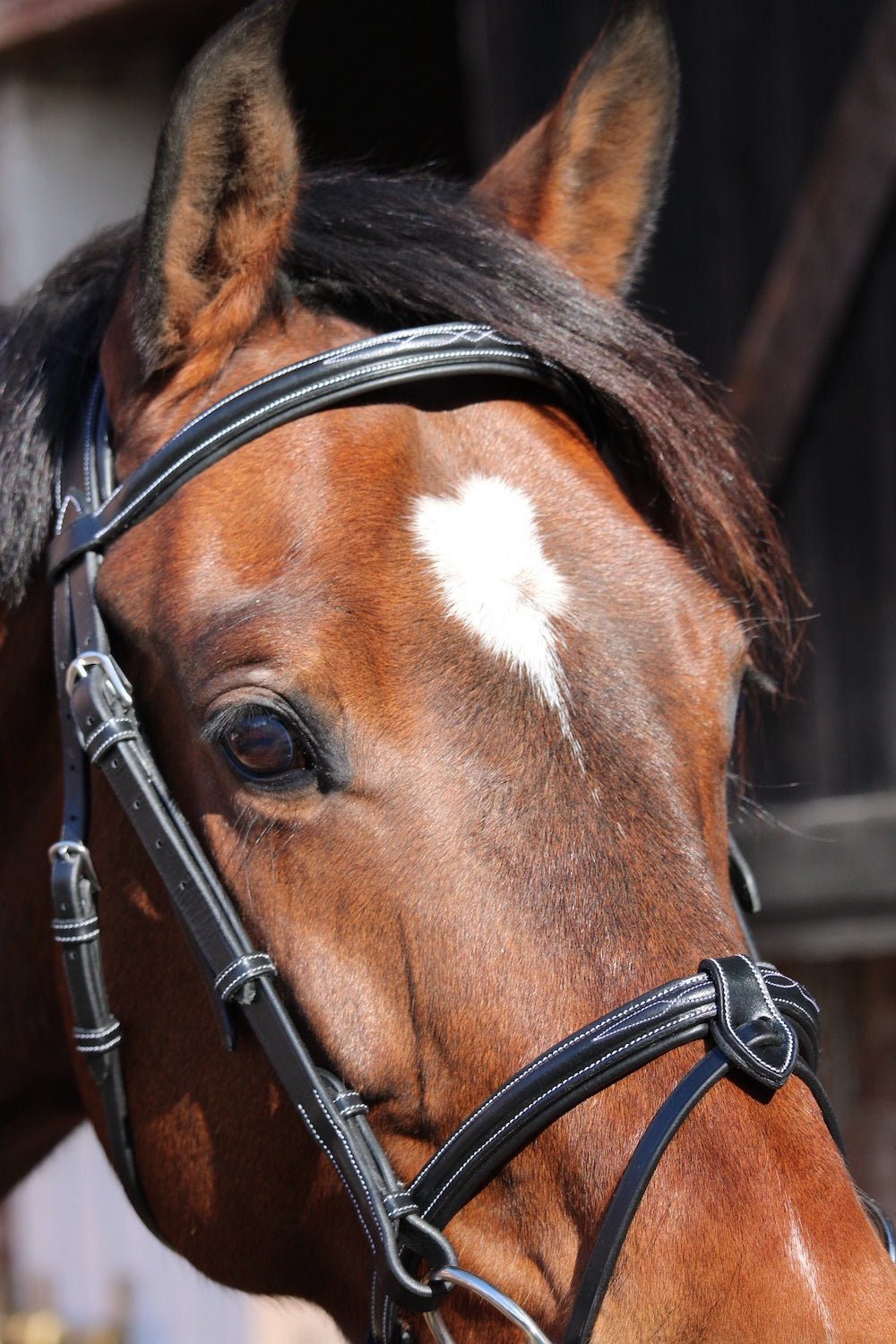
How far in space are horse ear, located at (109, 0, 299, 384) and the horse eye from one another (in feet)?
1.47

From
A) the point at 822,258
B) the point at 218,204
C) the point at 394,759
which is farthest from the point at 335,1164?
the point at 822,258

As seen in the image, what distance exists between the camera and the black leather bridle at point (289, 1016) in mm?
1103

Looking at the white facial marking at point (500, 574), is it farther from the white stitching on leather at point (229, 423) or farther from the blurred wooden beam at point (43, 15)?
the blurred wooden beam at point (43, 15)

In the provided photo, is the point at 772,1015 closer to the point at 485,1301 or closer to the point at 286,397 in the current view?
the point at 485,1301

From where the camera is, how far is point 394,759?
47.6 inches

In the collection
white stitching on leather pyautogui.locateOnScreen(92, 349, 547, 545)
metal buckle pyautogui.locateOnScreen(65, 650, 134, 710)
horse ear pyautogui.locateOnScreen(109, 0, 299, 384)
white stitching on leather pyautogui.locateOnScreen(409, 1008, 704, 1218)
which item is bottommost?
white stitching on leather pyautogui.locateOnScreen(409, 1008, 704, 1218)

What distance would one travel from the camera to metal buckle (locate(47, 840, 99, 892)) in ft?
4.69

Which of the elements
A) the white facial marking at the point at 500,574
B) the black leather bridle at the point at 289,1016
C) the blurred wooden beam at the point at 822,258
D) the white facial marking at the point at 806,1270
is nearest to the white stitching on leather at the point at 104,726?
the black leather bridle at the point at 289,1016

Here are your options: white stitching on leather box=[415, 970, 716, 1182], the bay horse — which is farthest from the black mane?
white stitching on leather box=[415, 970, 716, 1182]

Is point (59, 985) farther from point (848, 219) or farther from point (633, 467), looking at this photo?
point (848, 219)

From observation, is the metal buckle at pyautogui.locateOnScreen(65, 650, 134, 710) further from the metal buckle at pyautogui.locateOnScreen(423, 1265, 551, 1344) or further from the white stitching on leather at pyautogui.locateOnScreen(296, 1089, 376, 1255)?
the metal buckle at pyautogui.locateOnScreen(423, 1265, 551, 1344)

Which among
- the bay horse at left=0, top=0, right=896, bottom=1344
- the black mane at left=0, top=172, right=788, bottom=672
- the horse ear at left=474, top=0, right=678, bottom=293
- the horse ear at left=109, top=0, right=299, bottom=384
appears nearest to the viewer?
the bay horse at left=0, top=0, right=896, bottom=1344

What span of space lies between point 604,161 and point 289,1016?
1.21 m

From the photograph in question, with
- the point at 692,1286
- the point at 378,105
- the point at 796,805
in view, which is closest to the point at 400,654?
the point at 692,1286
